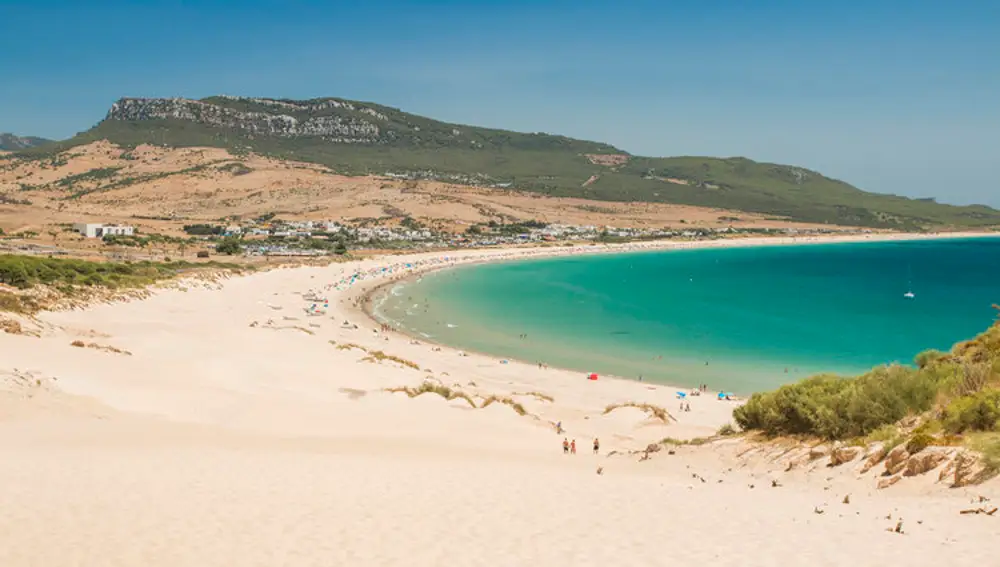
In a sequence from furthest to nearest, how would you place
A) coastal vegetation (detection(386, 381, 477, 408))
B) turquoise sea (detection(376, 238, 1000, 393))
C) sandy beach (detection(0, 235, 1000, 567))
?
turquoise sea (detection(376, 238, 1000, 393))
coastal vegetation (detection(386, 381, 477, 408))
sandy beach (detection(0, 235, 1000, 567))

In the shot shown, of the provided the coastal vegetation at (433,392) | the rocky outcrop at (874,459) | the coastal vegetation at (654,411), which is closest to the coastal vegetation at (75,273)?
the coastal vegetation at (433,392)

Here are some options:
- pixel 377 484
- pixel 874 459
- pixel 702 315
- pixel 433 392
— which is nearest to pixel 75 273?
pixel 433 392

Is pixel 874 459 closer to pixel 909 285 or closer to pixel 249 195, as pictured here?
pixel 909 285

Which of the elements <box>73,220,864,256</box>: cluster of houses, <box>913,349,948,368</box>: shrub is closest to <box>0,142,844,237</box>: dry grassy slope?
<box>73,220,864,256</box>: cluster of houses

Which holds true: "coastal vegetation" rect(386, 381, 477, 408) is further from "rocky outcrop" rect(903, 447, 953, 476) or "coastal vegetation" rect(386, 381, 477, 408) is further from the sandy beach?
"rocky outcrop" rect(903, 447, 953, 476)

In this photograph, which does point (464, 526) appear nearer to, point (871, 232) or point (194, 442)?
point (194, 442)

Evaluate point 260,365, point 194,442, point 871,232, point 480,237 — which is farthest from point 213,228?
point 871,232
